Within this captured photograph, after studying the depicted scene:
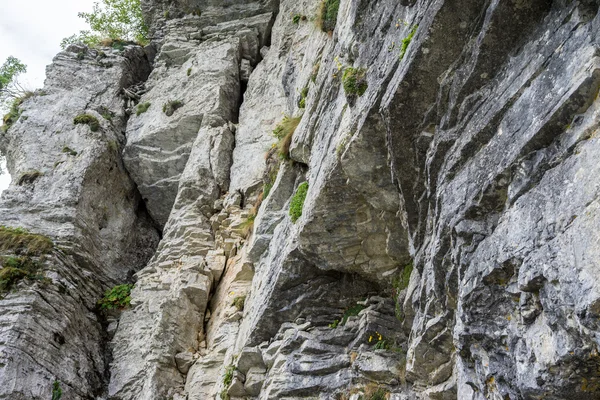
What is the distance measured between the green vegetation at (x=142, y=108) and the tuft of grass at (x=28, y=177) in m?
5.59

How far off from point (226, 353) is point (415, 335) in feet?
22.1

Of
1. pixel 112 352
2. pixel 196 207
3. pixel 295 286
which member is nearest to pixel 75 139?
pixel 196 207

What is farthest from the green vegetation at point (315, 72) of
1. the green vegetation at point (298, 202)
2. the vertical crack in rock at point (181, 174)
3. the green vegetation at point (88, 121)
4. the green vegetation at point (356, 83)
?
the green vegetation at point (88, 121)

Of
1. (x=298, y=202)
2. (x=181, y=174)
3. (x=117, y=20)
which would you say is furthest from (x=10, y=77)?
(x=298, y=202)

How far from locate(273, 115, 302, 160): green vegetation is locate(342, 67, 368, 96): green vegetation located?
14.8 ft

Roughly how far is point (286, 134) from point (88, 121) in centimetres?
1110

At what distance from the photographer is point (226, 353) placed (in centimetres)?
1491

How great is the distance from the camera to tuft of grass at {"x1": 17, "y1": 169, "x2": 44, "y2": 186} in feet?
68.6

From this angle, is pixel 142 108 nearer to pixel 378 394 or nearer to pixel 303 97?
pixel 303 97

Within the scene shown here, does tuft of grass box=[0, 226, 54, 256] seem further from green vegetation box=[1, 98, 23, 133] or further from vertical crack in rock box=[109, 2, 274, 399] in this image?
green vegetation box=[1, 98, 23, 133]

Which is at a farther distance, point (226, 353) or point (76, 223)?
point (76, 223)

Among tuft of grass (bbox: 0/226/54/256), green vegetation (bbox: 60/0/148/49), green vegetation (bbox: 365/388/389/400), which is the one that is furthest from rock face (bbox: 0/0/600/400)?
green vegetation (bbox: 60/0/148/49)

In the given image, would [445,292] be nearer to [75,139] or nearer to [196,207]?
[196,207]

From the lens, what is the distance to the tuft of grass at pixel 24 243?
1792cm
